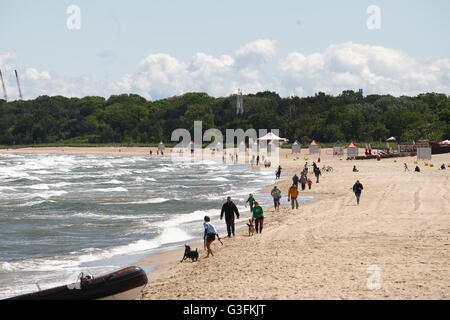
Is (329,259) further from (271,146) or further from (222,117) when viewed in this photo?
(222,117)

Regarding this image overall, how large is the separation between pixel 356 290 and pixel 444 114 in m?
74.2

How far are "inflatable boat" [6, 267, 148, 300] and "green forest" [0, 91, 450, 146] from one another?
6309 cm

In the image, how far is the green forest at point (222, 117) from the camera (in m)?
85.1

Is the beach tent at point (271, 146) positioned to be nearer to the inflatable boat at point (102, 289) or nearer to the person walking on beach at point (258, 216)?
the person walking on beach at point (258, 216)

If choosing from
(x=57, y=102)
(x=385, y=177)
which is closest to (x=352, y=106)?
(x=385, y=177)

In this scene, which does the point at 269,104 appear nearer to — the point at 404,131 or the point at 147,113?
the point at 147,113

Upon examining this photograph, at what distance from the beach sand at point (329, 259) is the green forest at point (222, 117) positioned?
52.4 m

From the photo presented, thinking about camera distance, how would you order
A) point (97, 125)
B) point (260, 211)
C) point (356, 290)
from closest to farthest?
point (356, 290), point (260, 211), point (97, 125)

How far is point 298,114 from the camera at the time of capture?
11062cm

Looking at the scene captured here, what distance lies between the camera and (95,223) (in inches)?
867

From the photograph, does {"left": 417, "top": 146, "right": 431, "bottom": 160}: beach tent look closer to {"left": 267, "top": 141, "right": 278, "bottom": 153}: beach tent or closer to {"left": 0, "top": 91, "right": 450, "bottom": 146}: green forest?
{"left": 0, "top": 91, "right": 450, "bottom": 146}: green forest

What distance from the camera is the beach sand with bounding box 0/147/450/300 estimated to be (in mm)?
10516
